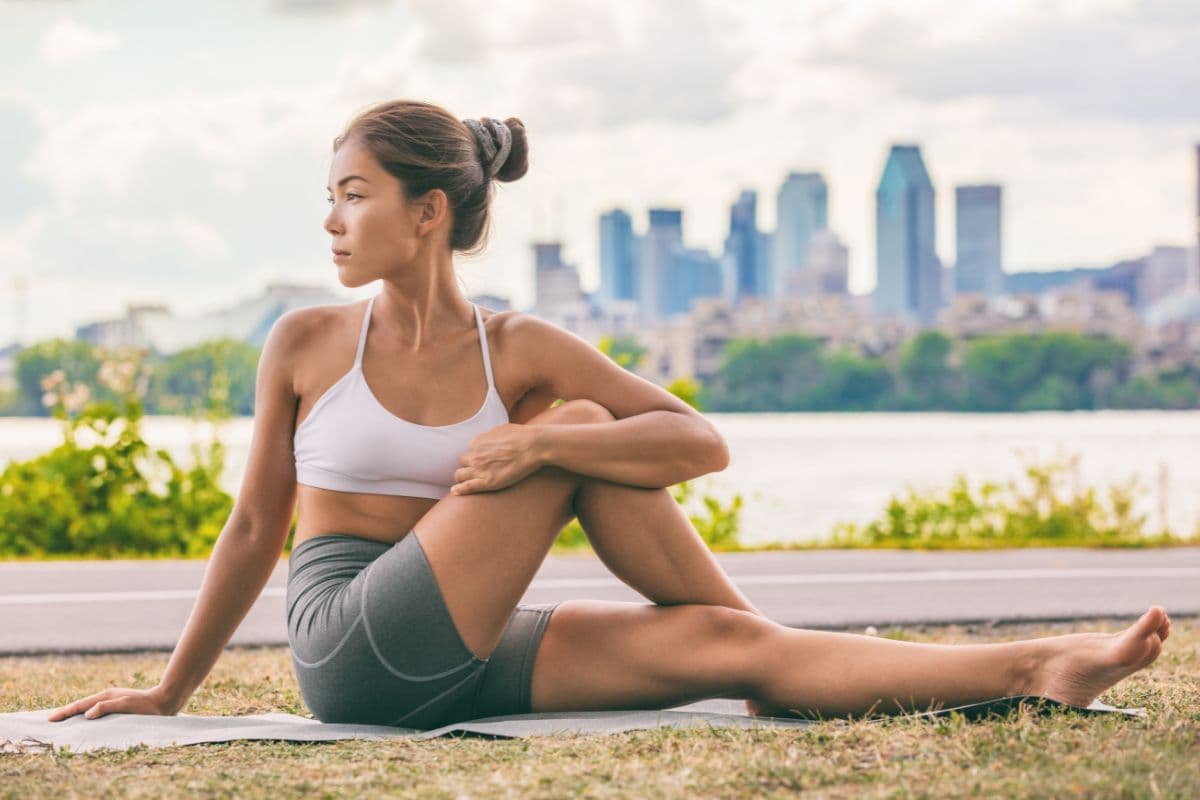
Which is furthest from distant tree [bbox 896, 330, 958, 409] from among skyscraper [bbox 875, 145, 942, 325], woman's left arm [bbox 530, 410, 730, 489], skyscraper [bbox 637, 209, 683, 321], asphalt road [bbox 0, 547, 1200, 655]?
skyscraper [bbox 875, 145, 942, 325]

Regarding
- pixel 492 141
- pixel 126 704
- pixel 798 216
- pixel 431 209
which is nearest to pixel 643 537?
pixel 431 209

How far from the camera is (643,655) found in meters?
2.90

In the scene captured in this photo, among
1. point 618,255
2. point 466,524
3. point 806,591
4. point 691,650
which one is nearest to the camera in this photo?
point 466,524

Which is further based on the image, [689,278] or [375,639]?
[689,278]

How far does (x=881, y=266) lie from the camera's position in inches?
6427

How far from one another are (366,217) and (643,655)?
1075 millimetres

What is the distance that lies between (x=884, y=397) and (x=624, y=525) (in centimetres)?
6849

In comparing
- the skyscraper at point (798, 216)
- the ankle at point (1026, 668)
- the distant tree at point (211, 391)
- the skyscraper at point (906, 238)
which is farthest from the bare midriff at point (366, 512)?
the skyscraper at point (798, 216)

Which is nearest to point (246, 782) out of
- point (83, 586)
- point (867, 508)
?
point (83, 586)

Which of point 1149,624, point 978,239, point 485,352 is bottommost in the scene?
point 1149,624

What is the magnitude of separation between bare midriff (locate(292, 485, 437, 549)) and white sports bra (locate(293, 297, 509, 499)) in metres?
0.02

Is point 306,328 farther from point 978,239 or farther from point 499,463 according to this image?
point 978,239

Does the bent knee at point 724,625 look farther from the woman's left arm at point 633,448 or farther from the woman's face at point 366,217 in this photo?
the woman's face at point 366,217

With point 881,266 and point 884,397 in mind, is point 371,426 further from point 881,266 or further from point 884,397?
point 881,266
